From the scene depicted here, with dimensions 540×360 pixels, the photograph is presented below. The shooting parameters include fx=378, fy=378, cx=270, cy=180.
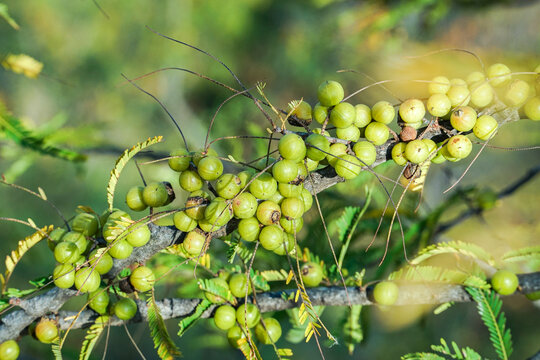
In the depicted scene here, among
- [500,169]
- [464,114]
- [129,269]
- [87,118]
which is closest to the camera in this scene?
[464,114]

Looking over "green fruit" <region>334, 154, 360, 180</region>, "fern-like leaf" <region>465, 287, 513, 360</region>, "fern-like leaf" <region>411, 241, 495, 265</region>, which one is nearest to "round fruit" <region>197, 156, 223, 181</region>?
"green fruit" <region>334, 154, 360, 180</region>

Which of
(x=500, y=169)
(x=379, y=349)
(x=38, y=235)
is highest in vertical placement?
(x=500, y=169)

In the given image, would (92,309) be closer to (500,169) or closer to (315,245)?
(315,245)

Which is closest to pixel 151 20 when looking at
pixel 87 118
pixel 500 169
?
pixel 87 118

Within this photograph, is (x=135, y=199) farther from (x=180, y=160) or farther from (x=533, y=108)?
(x=533, y=108)

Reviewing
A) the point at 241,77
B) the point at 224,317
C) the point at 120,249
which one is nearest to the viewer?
the point at 120,249

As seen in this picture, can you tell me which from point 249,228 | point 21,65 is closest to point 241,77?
point 21,65

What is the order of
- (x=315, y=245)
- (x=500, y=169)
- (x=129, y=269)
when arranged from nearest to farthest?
1. (x=129, y=269)
2. (x=315, y=245)
3. (x=500, y=169)
